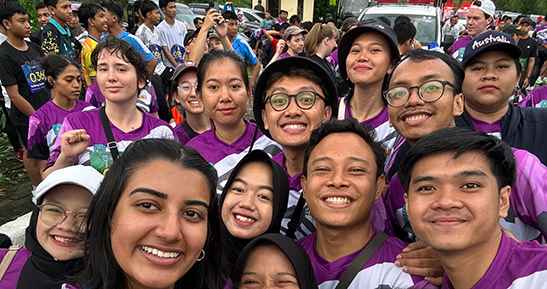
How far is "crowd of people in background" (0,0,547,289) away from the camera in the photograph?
1.59 m

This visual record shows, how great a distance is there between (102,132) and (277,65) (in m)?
1.29

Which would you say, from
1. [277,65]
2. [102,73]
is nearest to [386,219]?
[277,65]

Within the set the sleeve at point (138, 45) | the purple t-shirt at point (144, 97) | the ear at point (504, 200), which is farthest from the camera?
the sleeve at point (138, 45)

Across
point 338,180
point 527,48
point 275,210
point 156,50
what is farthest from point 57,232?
point 527,48

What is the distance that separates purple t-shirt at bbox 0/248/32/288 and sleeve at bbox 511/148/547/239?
229 cm

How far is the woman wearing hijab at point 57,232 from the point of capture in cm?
187

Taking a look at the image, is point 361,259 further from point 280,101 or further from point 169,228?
point 280,101

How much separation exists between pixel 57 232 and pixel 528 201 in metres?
2.10

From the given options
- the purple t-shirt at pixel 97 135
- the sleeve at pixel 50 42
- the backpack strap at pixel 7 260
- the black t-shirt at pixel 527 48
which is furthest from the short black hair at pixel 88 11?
the black t-shirt at pixel 527 48

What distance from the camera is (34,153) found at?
401 cm

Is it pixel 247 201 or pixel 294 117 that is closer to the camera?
pixel 247 201

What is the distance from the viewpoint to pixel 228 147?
2918 mm

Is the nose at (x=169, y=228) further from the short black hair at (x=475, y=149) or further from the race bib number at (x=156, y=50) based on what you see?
the race bib number at (x=156, y=50)

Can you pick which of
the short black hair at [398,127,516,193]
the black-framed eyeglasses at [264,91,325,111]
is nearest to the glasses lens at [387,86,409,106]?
the black-framed eyeglasses at [264,91,325,111]
